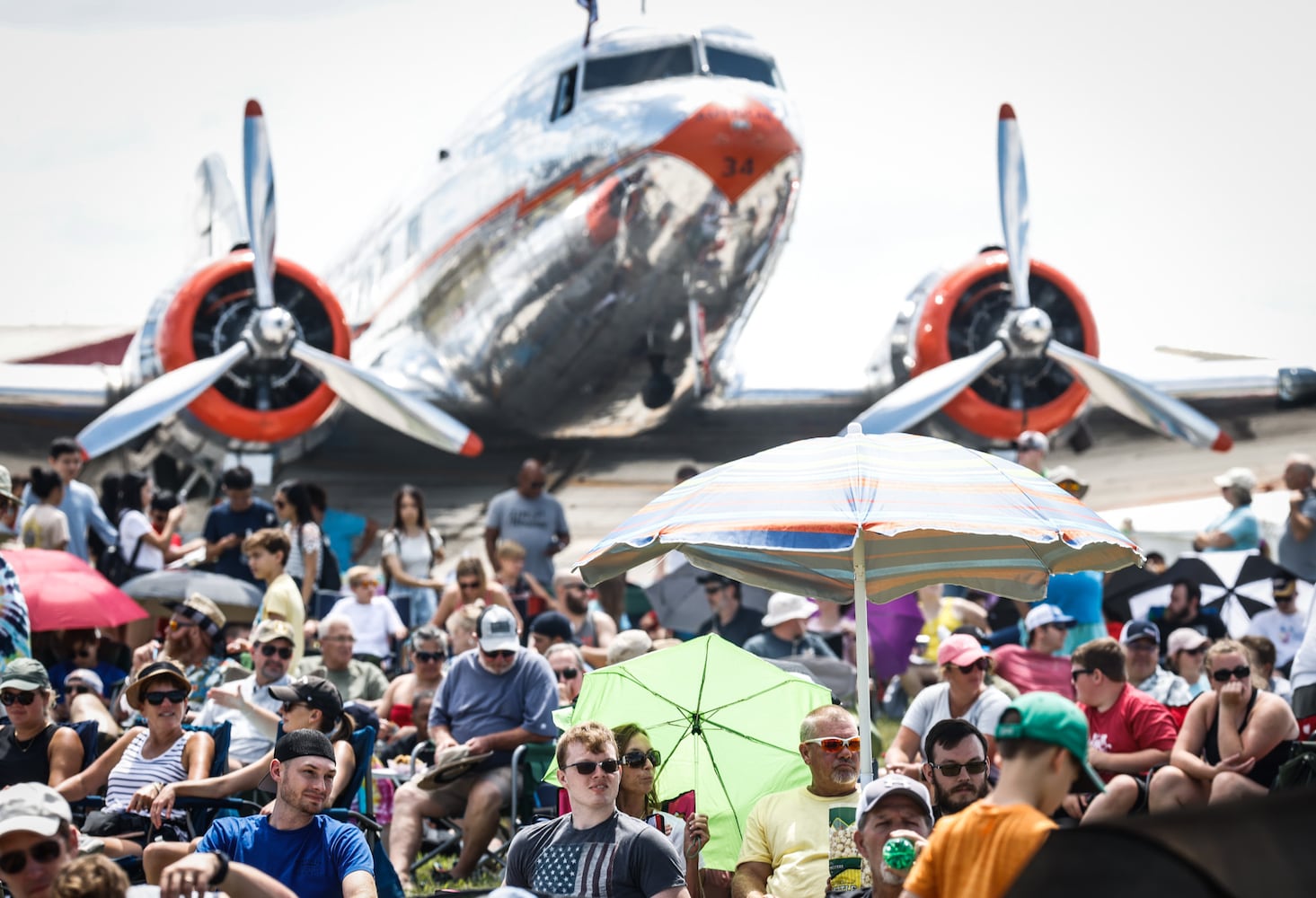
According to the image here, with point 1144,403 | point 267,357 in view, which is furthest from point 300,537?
point 1144,403

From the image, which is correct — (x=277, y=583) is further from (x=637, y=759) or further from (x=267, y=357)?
(x=267, y=357)

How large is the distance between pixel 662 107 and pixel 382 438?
4.47 metres

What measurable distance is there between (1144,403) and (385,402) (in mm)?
6338

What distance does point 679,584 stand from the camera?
372 inches

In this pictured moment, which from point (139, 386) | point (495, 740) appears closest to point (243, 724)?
point (495, 740)

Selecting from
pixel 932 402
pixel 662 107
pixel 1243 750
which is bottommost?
pixel 932 402

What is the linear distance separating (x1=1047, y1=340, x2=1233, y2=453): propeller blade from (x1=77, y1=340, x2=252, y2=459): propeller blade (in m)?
6.90

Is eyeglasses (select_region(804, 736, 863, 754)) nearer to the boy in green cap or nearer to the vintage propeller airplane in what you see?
the boy in green cap

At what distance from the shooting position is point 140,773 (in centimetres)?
538

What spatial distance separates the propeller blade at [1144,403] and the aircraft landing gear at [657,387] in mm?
3573

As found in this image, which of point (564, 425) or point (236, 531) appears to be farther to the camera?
point (564, 425)

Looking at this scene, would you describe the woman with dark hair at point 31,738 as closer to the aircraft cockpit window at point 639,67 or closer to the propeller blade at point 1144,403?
the aircraft cockpit window at point 639,67

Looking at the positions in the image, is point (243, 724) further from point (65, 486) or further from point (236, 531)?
point (65, 486)

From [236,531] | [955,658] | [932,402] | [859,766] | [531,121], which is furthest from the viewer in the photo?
[531,121]
